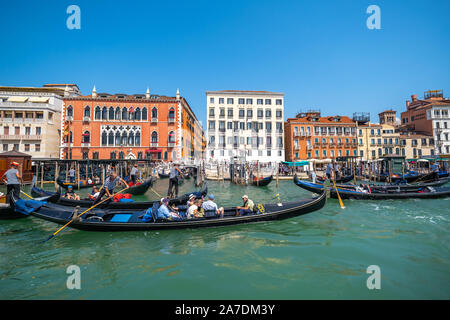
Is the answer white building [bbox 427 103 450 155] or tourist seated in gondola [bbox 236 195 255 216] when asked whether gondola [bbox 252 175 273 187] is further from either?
white building [bbox 427 103 450 155]

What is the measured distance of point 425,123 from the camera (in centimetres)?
3703

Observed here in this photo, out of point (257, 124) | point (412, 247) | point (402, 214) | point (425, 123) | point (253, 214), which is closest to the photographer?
point (412, 247)

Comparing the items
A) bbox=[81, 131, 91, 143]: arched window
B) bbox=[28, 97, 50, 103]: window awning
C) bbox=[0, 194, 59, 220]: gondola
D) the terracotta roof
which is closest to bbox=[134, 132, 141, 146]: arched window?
bbox=[81, 131, 91, 143]: arched window

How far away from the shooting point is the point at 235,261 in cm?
482

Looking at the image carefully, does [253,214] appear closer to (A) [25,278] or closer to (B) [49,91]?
(A) [25,278]

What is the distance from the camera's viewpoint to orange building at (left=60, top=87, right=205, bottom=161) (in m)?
27.6

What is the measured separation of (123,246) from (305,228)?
16.6ft

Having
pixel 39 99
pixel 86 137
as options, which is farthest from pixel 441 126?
pixel 39 99

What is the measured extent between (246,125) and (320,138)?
1101 cm

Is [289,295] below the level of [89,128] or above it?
below

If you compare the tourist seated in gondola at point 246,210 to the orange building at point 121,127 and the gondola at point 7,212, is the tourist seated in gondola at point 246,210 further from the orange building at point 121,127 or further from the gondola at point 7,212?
the orange building at point 121,127
